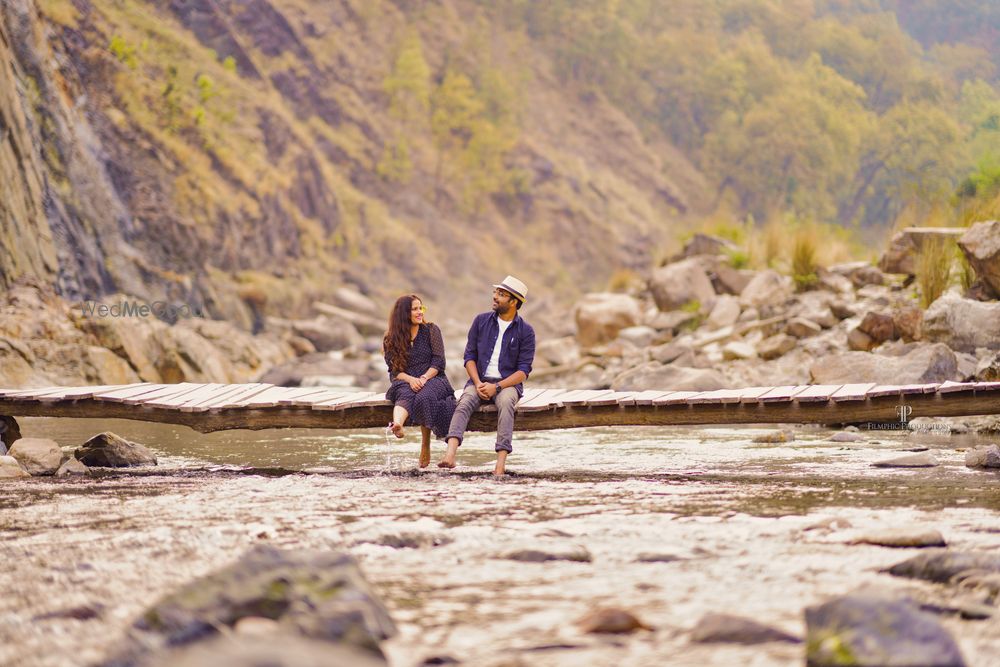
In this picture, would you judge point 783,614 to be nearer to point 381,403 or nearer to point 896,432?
point 381,403

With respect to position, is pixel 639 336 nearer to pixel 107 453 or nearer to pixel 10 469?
pixel 107 453

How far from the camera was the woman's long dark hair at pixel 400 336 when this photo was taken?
7.06m

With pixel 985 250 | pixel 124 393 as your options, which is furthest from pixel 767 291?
pixel 124 393

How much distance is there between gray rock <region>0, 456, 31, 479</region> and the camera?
6.53 m

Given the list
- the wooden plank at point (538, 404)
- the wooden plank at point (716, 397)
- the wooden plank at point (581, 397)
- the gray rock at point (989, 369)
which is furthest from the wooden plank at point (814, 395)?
the gray rock at point (989, 369)

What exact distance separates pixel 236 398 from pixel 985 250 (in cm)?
794

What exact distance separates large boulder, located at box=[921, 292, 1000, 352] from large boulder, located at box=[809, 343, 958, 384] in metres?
0.71

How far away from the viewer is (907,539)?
3770 mm

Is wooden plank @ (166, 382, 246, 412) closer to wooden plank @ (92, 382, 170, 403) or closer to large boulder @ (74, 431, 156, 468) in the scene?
wooden plank @ (92, 382, 170, 403)

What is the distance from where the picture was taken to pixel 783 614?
9.53 feet

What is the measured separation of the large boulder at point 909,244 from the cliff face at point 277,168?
1331 cm

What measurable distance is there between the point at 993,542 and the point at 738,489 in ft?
5.99

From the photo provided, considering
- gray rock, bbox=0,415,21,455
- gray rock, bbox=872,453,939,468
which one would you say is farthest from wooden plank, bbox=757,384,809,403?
gray rock, bbox=0,415,21,455

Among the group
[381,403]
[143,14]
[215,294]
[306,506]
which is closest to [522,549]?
[306,506]
